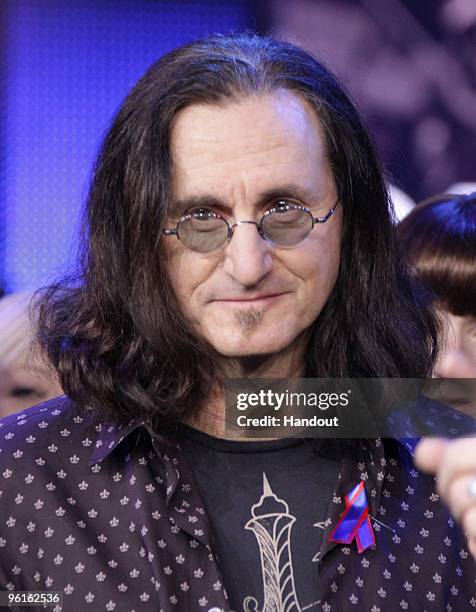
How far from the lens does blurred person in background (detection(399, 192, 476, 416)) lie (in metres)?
1.60

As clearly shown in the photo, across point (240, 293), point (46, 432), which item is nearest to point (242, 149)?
point (240, 293)

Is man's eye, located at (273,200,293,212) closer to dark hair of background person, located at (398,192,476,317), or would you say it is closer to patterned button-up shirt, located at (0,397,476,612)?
patterned button-up shirt, located at (0,397,476,612)

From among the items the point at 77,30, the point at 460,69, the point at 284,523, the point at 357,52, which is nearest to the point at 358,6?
the point at 357,52

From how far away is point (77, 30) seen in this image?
6.55ft

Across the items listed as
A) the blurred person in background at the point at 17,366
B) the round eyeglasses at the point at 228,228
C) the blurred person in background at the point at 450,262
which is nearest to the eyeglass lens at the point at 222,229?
the round eyeglasses at the point at 228,228

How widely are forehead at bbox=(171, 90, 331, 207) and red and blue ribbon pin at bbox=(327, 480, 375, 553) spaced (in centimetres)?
39

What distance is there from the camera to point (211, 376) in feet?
4.17

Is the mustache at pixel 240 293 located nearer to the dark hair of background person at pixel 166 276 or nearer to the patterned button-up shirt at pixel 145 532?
the dark hair of background person at pixel 166 276

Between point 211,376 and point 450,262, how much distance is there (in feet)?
1.98

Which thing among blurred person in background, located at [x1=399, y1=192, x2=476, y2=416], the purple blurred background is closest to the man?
blurred person in background, located at [x1=399, y1=192, x2=476, y2=416]

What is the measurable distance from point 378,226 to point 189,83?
1.13 feet

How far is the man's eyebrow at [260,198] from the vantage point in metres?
1.19

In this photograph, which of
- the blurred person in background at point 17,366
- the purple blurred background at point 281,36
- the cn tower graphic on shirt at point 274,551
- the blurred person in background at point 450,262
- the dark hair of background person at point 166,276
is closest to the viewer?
the cn tower graphic on shirt at point 274,551

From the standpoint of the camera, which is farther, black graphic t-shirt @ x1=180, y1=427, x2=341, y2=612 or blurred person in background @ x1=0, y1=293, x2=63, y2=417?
blurred person in background @ x1=0, y1=293, x2=63, y2=417
